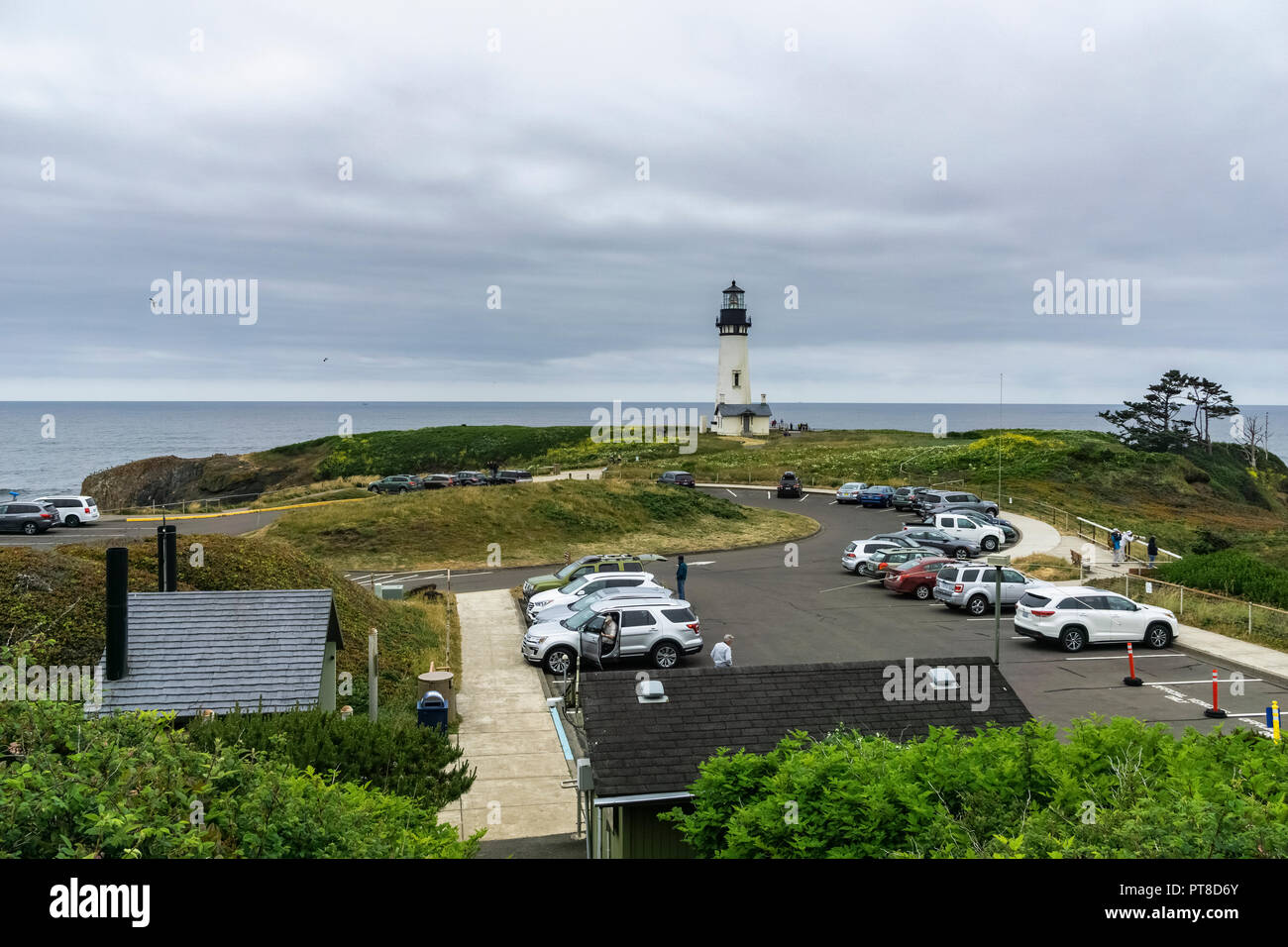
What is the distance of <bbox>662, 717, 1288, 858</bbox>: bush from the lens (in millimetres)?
6859

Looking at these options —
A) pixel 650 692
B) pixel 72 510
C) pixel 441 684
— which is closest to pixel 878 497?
pixel 441 684

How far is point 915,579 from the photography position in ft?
103

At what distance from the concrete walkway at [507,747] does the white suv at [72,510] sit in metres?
28.2

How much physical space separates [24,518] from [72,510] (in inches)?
93.1

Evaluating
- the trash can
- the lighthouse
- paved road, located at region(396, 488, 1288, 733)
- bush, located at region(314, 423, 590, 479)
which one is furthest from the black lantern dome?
the trash can

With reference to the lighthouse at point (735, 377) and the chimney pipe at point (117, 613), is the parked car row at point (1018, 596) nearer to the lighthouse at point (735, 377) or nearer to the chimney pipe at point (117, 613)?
the chimney pipe at point (117, 613)

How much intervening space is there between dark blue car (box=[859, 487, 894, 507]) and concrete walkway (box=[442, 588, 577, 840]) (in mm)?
31612

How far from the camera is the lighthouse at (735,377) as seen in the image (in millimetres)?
93000

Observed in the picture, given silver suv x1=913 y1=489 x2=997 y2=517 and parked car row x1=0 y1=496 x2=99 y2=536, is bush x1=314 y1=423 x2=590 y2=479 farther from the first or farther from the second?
silver suv x1=913 y1=489 x2=997 y2=517
